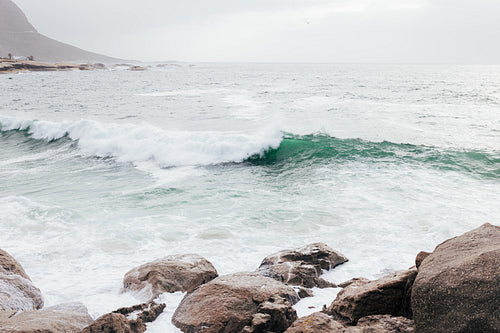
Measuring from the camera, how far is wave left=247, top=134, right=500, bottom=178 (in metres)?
12.2

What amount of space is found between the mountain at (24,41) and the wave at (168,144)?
151 m

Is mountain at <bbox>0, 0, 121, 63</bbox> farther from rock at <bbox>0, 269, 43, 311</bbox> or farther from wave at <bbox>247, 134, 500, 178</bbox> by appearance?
rock at <bbox>0, 269, 43, 311</bbox>

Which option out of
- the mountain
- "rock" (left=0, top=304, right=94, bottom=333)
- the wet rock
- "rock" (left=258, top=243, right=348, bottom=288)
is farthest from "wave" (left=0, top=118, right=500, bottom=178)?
the mountain

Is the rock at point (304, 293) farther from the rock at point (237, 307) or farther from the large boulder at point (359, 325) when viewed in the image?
the large boulder at point (359, 325)

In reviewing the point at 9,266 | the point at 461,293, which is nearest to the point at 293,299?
the point at 461,293

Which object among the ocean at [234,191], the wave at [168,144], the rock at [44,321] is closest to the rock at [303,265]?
the ocean at [234,191]

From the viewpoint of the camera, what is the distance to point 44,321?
11.5ft

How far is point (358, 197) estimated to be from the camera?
9.38m

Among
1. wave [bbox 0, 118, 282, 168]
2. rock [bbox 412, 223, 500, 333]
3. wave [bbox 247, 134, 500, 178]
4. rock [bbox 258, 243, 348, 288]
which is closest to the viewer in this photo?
rock [bbox 412, 223, 500, 333]

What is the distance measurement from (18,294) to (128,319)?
1.72m

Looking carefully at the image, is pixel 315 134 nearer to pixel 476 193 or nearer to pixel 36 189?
pixel 476 193

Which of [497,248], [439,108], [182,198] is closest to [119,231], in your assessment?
[182,198]

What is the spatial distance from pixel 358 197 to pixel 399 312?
5.91 metres

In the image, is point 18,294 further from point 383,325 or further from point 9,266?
point 383,325
